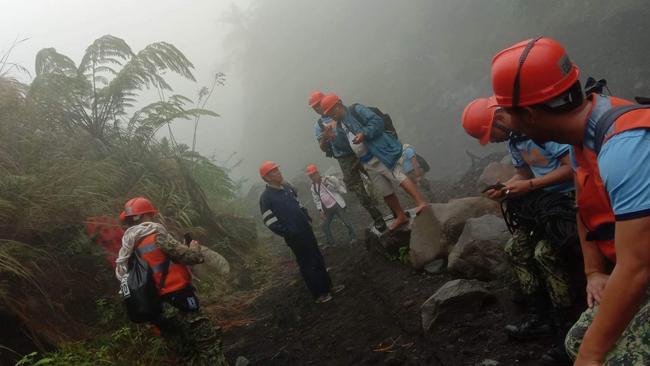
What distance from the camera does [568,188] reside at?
3127mm

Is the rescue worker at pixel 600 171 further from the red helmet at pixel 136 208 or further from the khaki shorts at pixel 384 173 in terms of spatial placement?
the khaki shorts at pixel 384 173

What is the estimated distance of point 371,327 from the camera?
475 cm

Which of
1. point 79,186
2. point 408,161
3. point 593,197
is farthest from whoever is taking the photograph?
point 408,161

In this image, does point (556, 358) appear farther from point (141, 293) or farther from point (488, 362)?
point (141, 293)

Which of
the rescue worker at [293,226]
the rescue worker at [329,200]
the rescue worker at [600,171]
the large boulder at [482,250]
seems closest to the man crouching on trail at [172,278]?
the rescue worker at [293,226]

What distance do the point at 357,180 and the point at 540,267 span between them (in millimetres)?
3796

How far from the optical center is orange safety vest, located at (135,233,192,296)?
416cm

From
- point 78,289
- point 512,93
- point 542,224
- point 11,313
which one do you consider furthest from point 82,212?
point 512,93

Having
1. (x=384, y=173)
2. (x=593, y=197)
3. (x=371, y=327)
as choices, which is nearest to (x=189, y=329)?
(x=371, y=327)

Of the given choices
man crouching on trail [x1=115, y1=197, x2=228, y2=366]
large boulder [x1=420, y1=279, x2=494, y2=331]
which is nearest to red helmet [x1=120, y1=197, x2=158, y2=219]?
man crouching on trail [x1=115, y1=197, x2=228, y2=366]

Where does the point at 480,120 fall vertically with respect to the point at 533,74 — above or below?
below

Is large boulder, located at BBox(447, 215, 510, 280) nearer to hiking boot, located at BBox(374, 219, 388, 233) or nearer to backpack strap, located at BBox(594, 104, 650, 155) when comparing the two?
hiking boot, located at BBox(374, 219, 388, 233)

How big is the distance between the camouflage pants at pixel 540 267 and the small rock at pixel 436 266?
1.74 meters

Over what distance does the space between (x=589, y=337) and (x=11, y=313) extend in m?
5.15
